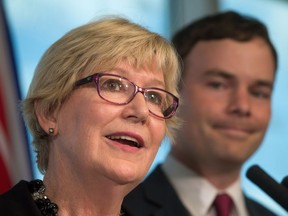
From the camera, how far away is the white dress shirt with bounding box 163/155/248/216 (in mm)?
2332

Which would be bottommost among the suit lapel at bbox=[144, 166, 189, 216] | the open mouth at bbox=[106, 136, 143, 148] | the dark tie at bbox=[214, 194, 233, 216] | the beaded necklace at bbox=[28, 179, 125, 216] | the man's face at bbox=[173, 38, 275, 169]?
the dark tie at bbox=[214, 194, 233, 216]

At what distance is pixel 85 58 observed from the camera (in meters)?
1.64

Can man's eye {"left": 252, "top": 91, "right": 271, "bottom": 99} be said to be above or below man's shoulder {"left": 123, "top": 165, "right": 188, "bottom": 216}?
above

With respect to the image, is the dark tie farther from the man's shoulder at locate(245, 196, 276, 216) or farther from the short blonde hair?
the short blonde hair

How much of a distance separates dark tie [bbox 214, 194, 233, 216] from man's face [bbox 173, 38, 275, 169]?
138 millimetres

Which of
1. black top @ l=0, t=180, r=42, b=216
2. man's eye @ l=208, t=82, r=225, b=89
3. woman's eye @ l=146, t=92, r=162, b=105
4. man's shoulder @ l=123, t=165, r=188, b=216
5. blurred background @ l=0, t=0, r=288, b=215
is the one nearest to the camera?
black top @ l=0, t=180, r=42, b=216

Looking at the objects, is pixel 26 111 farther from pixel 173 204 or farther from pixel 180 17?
pixel 180 17

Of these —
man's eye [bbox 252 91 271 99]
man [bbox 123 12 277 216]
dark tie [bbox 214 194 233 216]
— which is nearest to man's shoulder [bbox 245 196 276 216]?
man [bbox 123 12 277 216]

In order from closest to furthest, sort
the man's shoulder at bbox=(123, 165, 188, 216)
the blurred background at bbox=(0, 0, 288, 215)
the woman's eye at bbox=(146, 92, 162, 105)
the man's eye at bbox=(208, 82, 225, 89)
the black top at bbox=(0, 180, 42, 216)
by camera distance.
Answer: the black top at bbox=(0, 180, 42, 216) → the woman's eye at bbox=(146, 92, 162, 105) → the man's shoulder at bbox=(123, 165, 188, 216) → the man's eye at bbox=(208, 82, 225, 89) → the blurred background at bbox=(0, 0, 288, 215)

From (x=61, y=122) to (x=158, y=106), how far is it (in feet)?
0.85

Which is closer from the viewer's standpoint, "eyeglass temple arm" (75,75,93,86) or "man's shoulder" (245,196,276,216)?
"eyeglass temple arm" (75,75,93,86)

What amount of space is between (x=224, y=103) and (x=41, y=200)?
1000 mm

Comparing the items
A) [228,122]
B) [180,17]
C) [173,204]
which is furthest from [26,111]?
[180,17]

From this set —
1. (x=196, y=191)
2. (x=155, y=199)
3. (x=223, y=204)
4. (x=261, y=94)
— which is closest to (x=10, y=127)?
(x=155, y=199)
